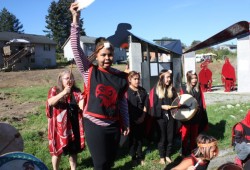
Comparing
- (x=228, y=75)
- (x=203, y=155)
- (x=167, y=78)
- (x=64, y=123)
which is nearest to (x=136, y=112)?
(x=167, y=78)

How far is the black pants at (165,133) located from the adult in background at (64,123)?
1.58 meters

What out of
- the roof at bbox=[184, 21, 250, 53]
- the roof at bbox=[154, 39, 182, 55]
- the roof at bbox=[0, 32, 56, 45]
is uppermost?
the roof at bbox=[0, 32, 56, 45]

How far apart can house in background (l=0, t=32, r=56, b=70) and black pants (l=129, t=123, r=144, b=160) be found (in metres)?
39.2

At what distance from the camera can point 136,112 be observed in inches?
229

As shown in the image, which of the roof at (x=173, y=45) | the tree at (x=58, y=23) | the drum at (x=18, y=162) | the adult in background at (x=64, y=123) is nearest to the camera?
the drum at (x=18, y=162)

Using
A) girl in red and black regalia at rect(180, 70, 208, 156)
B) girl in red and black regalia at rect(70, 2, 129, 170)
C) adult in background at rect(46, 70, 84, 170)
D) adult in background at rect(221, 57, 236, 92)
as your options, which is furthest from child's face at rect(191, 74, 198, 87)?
adult in background at rect(221, 57, 236, 92)

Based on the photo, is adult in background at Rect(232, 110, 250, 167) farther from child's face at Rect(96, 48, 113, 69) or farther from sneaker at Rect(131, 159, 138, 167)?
child's face at Rect(96, 48, 113, 69)

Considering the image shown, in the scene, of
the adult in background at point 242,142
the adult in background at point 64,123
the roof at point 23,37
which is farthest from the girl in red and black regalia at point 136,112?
the roof at point 23,37

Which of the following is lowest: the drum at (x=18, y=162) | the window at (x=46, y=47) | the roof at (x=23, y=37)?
the drum at (x=18, y=162)

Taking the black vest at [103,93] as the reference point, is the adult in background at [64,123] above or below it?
below

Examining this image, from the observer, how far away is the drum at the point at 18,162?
261cm

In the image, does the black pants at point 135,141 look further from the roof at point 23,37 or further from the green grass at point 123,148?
the roof at point 23,37

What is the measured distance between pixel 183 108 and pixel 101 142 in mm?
2903

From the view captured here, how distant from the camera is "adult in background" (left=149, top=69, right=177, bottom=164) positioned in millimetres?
5777
